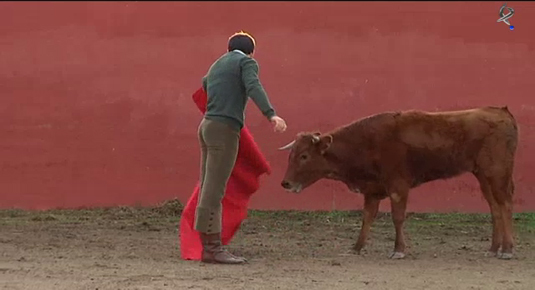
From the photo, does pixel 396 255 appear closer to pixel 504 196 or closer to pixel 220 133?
pixel 504 196

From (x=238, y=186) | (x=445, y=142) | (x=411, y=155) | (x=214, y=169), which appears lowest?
(x=238, y=186)

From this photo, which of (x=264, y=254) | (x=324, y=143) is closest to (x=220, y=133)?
(x=264, y=254)

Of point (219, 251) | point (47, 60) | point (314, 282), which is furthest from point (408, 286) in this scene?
point (47, 60)

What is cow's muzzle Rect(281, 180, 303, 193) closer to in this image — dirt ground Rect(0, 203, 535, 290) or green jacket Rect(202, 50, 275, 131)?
dirt ground Rect(0, 203, 535, 290)

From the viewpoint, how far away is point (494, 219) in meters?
8.48

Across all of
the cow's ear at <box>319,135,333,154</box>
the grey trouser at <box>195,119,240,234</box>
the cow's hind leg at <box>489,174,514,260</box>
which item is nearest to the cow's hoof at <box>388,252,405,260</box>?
the cow's hind leg at <box>489,174,514,260</box>

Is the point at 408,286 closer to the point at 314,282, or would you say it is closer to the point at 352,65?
the point at 314,282

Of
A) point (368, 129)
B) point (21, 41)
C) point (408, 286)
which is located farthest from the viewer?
point (21, 41)

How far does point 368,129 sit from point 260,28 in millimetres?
2837

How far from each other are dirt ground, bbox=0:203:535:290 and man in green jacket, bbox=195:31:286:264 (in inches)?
11.5

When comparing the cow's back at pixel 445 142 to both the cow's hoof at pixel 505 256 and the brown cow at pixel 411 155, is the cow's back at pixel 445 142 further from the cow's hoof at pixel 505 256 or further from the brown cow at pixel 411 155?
the cow's hoof at pixel 505 256

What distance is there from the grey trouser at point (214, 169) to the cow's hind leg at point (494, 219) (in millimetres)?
2523

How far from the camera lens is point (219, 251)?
24.0 feet

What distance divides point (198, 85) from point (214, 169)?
3555mm
